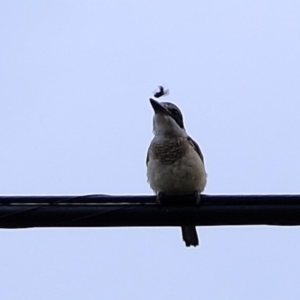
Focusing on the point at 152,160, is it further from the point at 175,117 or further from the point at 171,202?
the point at 171,202

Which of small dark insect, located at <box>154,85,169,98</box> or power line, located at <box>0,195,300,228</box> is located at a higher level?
small dark insect, located at <box>154,85,169,98</box>

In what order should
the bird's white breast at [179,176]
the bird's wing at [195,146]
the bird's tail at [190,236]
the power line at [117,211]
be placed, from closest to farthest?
the power line at [117,211], the bird's white breast at [179,176], the bird's tail at [190,236], the bird's wing at [195,146]

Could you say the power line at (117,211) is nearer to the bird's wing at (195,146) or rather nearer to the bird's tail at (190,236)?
the bird's tail at (190,236)

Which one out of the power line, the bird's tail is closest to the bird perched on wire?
the bird's tail

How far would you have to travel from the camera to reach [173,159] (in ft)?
22.1

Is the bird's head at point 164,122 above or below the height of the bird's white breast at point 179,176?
above

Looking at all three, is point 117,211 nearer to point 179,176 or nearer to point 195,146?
point 179,176

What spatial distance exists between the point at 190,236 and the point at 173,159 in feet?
2.15

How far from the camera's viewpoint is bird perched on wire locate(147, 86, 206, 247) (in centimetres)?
657

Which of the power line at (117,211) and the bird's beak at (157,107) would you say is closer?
the power line at (117,211)

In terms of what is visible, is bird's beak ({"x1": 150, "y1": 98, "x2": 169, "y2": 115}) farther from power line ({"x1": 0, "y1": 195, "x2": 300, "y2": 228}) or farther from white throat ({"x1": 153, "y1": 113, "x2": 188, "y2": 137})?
power line ({"x1": 0, "y1": 195, "x2": 300, "y2": 228})

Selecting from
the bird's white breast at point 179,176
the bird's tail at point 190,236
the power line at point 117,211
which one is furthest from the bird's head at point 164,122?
the power line at point 117,211

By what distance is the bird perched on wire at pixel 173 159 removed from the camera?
21.6 feet

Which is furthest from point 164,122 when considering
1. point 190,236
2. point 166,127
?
point 190,236
